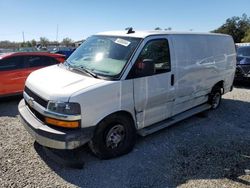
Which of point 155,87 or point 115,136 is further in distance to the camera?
point 155,87

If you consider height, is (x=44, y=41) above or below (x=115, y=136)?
above

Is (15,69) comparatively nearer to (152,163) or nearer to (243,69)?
(152,163)

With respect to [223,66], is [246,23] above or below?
above

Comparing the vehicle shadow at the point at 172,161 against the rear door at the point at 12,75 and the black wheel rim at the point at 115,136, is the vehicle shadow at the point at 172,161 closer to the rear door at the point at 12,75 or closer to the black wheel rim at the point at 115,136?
the black wheel rim at the point at 115,136

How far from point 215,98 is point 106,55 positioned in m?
3.79

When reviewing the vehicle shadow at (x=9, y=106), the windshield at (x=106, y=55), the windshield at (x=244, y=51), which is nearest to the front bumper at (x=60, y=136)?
the windshield at (x=106, y=55)

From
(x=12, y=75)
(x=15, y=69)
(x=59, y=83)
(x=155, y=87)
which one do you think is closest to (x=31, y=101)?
(x=59, y=83)

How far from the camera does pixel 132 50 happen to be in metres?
4.34

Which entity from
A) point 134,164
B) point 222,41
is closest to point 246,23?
point 222,41

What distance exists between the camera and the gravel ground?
3.70m

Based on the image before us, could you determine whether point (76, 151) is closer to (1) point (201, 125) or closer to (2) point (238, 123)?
(1) point (201, 125)

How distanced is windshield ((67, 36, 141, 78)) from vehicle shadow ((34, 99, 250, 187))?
1.40m

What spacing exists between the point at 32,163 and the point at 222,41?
5.56m

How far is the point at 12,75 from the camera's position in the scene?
7.49 metres
